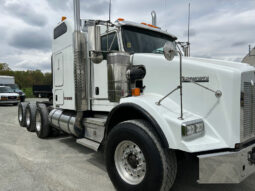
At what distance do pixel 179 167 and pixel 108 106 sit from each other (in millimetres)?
1819

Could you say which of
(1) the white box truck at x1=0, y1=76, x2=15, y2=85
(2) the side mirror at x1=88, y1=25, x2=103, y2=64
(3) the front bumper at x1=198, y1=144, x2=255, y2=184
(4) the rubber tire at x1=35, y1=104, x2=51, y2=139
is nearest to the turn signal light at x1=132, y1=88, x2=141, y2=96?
(2) the side mirror at x1=88, y1=25, x2=103, y2=64

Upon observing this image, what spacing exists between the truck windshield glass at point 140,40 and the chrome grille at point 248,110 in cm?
188

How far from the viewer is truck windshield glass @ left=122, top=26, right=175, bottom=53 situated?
13.0 feet

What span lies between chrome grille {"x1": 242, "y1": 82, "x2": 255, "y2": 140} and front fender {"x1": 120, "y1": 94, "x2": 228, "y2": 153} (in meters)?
0.40

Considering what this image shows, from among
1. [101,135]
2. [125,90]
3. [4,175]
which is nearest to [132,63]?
[125,90]

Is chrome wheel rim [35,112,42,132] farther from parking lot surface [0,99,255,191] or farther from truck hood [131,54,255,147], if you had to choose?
truck hood [131,54,255,147]

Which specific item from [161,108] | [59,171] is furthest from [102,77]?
[59,171]

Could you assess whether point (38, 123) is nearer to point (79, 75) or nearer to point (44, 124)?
point (44, 124)

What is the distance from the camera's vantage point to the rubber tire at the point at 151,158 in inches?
101

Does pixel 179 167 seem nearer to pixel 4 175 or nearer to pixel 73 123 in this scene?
pixel 73 123

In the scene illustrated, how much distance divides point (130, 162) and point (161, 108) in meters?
0.93

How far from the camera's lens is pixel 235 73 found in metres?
2.57

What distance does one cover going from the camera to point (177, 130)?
2.51m

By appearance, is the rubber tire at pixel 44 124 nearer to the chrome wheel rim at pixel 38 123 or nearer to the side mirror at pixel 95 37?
the chrome wheel rim at pixel 38 123
